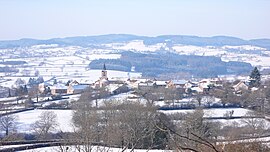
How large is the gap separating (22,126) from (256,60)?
77.5 meters

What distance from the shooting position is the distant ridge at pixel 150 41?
14488 centimetres

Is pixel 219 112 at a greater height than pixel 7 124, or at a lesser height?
lesser

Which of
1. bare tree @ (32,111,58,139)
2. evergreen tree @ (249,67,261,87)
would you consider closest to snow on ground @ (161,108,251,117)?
bare tree @ (32,111,58,139)

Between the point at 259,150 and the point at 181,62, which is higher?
the point at 259,150

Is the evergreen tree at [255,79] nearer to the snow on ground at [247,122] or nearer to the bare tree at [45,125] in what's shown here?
the snow on ground at [247,122]

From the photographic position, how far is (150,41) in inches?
6019

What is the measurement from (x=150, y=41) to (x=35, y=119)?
132 metres

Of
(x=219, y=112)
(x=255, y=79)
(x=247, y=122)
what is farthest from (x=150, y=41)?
(x=247, y=122)

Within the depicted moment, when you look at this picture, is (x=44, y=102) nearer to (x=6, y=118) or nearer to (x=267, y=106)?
(x=6, y=118)

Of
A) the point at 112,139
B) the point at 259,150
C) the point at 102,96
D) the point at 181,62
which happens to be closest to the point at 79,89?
the point at 102,96

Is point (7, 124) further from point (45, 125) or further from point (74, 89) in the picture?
point (74, 89)

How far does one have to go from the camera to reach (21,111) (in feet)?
80.9

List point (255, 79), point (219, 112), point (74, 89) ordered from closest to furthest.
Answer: point (219, 112) → point (255, 79) → point (74, 89)

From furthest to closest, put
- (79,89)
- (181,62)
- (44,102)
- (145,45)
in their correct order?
(145,45) → (181,62) → (79,89) → (44,102)
